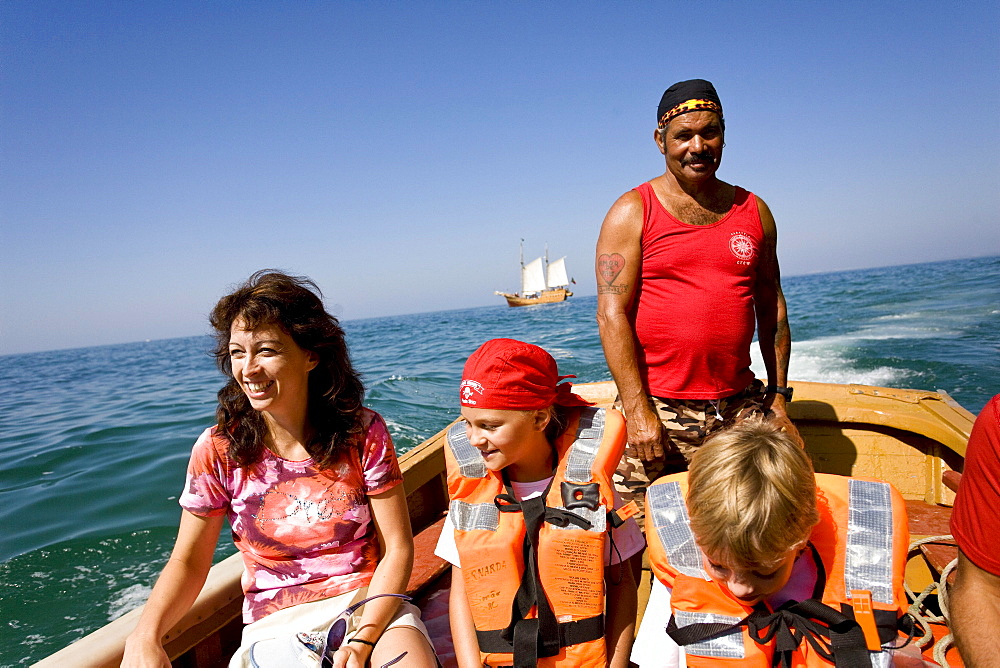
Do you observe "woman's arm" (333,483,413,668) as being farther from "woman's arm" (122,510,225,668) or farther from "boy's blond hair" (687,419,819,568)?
"boy's blond hair" (687,419,819,568)

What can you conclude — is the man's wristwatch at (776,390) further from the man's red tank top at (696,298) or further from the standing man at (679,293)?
the man's red tank top at (696,298)

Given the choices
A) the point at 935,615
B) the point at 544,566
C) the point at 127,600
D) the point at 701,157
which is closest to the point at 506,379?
the point at 544,566

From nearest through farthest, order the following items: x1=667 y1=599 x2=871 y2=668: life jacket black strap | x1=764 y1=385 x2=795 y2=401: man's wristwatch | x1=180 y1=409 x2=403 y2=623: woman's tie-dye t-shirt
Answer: x1=667 y1=599 x2=871 y2=668: life jacket black strap → x1=180 y1=409 x2=403 y2=623: woman's tie-dye t-shirt → x1=764 y1=385 x2=795 y2=401: man's wristwatch

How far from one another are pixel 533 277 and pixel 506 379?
69.9 metres

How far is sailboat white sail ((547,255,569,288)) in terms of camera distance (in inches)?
2648

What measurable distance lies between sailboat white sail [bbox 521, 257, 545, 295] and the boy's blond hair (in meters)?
69.1

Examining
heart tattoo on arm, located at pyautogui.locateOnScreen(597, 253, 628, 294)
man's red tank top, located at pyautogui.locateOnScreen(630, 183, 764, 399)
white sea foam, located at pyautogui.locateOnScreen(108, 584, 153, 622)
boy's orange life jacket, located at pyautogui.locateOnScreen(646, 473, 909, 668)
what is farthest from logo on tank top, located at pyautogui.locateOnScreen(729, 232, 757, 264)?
white sea foam, located at pyautogui.locateOnScreen(108, 584, 153, 622)

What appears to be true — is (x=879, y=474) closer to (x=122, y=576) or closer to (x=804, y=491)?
(x=804, y=491)

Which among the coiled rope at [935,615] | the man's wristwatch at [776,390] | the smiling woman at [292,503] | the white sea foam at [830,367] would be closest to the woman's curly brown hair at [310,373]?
the smiling woman at [292,503]

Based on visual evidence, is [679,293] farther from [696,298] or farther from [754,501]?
[754,501]

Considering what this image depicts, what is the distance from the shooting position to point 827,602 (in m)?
1.49

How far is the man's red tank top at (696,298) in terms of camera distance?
230 cm

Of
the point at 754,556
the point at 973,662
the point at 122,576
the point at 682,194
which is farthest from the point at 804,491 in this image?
the point at 122,576

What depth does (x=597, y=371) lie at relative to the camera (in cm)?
946
